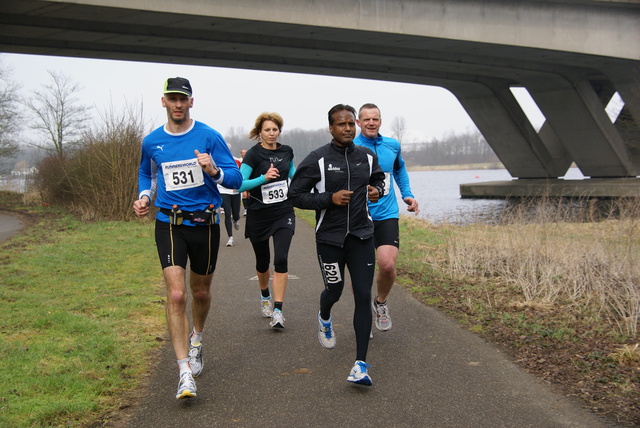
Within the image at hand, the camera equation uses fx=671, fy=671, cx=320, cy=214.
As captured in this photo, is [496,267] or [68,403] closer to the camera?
[68,403]

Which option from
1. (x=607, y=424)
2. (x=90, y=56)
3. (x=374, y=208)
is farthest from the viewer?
(x=90, y=56)

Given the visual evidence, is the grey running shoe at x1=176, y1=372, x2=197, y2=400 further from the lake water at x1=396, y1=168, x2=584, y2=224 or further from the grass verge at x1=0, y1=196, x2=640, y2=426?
the lake water at x1=396, y1=168, x2=584, y2=224

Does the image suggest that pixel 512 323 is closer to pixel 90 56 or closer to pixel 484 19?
pixel 484 19

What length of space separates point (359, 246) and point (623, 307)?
3.38m

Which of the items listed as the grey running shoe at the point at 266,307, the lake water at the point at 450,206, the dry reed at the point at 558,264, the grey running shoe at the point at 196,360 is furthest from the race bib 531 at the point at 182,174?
the lake water at the point at 450,206

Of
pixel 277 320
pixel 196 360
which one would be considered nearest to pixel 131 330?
pixel 277 320

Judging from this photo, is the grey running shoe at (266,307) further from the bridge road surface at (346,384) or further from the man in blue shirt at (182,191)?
the man in blue shirt at (182,191)

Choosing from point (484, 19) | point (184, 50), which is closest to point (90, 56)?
point (184, 50)

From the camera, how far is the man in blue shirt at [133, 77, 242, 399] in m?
4.83

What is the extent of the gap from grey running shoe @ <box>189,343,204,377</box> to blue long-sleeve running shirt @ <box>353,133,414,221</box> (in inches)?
87.2

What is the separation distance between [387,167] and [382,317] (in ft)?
4.86

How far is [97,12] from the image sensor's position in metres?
21.9

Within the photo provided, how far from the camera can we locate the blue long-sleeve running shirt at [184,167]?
4965 mm

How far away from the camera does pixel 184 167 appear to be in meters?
4.96
